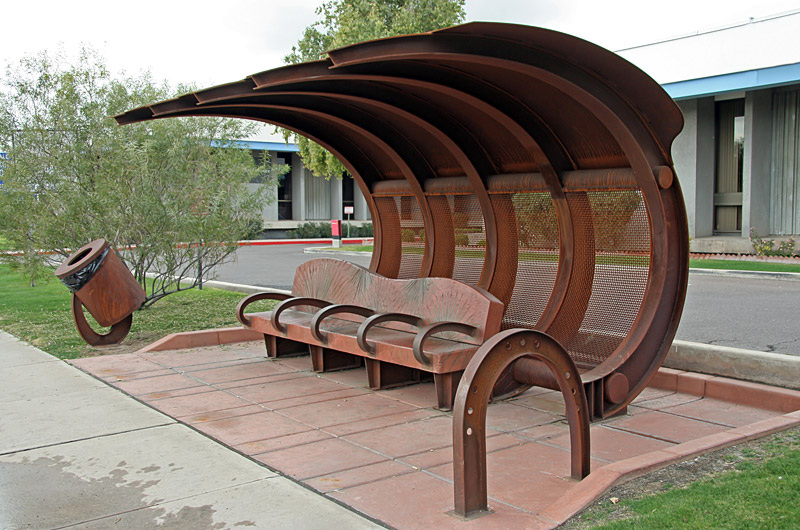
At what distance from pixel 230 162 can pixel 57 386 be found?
5.52 meters

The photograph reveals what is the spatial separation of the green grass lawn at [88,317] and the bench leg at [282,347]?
1892mm

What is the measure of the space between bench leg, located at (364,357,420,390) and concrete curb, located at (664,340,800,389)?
2.48 meters

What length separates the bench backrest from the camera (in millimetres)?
6250

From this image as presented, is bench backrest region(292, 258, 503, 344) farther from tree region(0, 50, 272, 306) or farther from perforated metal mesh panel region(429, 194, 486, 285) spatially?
tree region(0, 50, 272, 306)

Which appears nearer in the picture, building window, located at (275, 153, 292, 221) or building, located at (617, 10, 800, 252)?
building, located at (617, 10, 800, 252)

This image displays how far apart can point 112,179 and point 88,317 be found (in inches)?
93.3

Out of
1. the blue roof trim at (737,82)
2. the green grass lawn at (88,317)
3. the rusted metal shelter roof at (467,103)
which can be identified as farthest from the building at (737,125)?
the rusted metal shelter roof at (467,103)

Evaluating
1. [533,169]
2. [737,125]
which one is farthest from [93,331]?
[737,125]

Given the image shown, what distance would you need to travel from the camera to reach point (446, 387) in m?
A: 6.10

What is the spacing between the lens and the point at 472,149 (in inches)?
296

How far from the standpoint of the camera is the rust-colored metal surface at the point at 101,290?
8.58m

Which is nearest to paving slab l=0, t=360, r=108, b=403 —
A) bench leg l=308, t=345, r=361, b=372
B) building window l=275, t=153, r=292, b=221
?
bench leg l=308, t=345, r=361, b=372

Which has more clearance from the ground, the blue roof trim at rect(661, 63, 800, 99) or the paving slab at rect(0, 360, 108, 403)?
the blue roof trim at rect(661, 63, 800, 99)

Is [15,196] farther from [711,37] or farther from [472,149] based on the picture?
[711,37]
